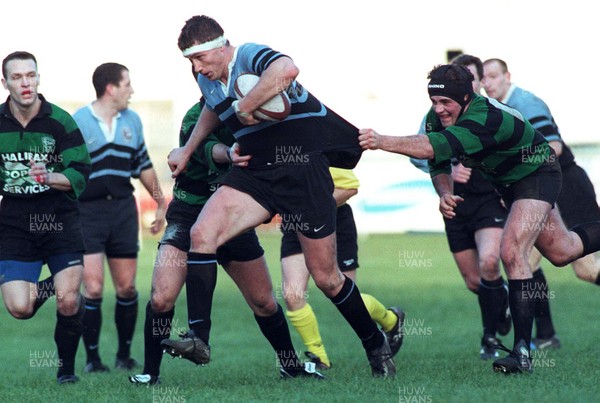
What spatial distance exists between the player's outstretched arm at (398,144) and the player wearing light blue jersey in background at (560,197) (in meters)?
2.66

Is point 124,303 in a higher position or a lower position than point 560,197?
lower

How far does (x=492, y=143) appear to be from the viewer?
7.27 m

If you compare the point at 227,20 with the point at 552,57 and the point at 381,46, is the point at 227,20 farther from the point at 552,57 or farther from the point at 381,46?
the point at 552,57

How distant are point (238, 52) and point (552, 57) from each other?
28363 millimetres

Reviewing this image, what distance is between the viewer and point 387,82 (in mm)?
34875

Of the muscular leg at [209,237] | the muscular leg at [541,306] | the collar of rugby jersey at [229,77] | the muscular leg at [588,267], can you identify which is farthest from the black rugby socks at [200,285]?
the muscular leg at [588,267]

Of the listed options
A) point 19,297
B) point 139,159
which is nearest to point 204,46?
point 19,297

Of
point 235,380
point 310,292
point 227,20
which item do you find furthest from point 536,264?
point 227,20

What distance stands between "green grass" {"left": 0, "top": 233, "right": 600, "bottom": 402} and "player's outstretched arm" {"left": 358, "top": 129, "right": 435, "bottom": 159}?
1431 mm

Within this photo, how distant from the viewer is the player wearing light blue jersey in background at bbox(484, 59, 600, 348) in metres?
9.62

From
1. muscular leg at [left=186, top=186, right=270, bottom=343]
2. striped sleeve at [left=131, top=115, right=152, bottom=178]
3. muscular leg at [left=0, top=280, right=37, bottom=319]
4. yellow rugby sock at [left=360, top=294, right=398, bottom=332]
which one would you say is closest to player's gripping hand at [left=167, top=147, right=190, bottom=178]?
muscular leg at [left=186, top=186, right=270, bottom=343]

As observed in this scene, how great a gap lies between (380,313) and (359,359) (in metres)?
0.78

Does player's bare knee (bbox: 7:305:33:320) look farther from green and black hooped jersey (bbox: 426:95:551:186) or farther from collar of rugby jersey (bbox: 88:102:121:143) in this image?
green and black hooped jersey (bbox: 426:95:551:186)

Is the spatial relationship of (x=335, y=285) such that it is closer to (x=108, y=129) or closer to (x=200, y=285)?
(x=200, y=285)
